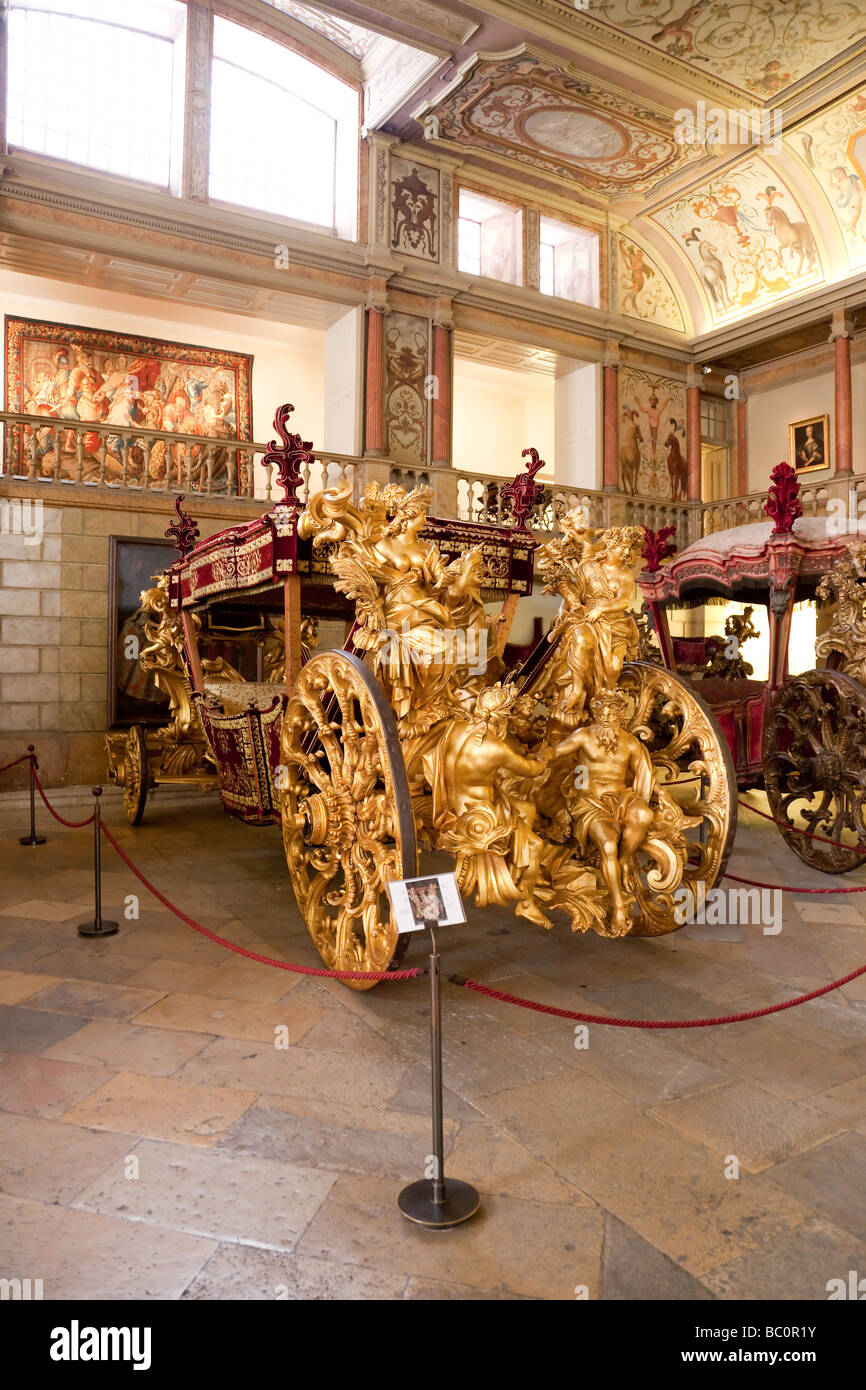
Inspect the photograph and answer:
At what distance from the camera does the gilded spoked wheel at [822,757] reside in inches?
204

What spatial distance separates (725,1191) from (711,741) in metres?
2.00

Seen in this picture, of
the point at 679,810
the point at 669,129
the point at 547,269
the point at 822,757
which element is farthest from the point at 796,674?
the point at 547,269

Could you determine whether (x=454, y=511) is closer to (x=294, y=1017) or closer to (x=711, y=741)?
(x=711, y=741)

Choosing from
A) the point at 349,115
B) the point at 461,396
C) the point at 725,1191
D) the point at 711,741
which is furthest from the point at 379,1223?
the point at 461,396

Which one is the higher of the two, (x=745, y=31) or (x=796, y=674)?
(x=745, y=31)

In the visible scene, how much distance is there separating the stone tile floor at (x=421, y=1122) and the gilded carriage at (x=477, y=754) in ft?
1.26

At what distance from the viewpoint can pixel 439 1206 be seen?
6.54 ft

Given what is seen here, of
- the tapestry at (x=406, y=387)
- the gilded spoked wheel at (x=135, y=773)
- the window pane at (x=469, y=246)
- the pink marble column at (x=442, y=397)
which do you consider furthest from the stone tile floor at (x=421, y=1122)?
the window pane at (x=469, y=246)

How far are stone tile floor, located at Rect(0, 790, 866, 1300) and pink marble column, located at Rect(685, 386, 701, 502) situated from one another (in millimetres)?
12532

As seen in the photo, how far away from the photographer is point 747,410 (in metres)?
16.3

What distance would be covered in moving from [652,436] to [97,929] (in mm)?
13588

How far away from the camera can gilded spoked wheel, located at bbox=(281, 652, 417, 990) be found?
3.07 metres

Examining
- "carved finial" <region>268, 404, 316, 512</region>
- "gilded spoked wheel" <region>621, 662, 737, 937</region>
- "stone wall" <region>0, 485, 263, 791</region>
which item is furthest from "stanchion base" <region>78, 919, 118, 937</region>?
"stone wall" <region>0, 485, 263, 791</region>

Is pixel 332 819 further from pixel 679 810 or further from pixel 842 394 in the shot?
pixel 842 394
